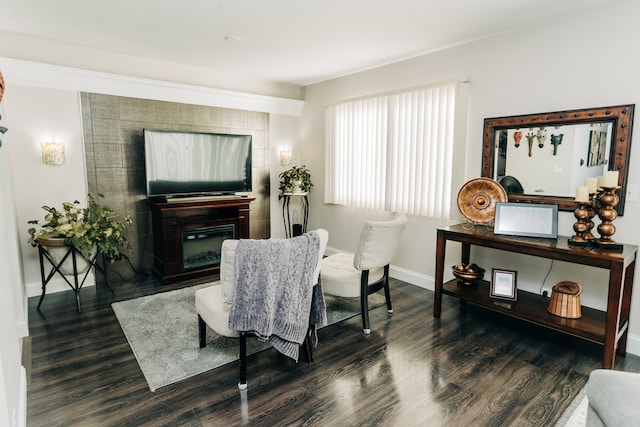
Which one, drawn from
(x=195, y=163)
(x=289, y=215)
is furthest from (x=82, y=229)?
(x=289, y=215)

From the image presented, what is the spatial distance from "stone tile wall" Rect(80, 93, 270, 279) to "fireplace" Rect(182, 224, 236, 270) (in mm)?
544

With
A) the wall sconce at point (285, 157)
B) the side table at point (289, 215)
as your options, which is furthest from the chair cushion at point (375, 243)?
the wall sconce at point (285, 157)

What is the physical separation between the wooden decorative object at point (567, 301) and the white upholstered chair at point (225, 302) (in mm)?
1836

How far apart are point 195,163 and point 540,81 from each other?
3.78 meters

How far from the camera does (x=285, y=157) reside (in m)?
5.61

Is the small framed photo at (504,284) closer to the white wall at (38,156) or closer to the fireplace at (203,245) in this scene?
the fireplace at (203,245)

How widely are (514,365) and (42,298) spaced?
4.14 metres

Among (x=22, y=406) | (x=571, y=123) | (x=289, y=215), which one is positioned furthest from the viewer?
(x=289, y=215)

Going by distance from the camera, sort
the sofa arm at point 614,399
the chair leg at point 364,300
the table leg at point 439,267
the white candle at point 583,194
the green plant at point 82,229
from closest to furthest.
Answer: the sofa arm at point 614,399
the white candle at point 583,194
the chair leg at point 364,300
the table leg at point 439,267
the green plant at point 82,229

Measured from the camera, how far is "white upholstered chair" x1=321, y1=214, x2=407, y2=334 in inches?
116

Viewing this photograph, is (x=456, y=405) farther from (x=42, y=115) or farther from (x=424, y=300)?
(x=42, y=115)

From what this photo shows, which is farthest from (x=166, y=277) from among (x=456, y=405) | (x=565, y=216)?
(x=565, y=216)

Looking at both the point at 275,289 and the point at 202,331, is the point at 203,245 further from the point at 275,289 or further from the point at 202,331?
the point at 275,289

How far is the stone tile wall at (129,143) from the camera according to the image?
13.3 ft
